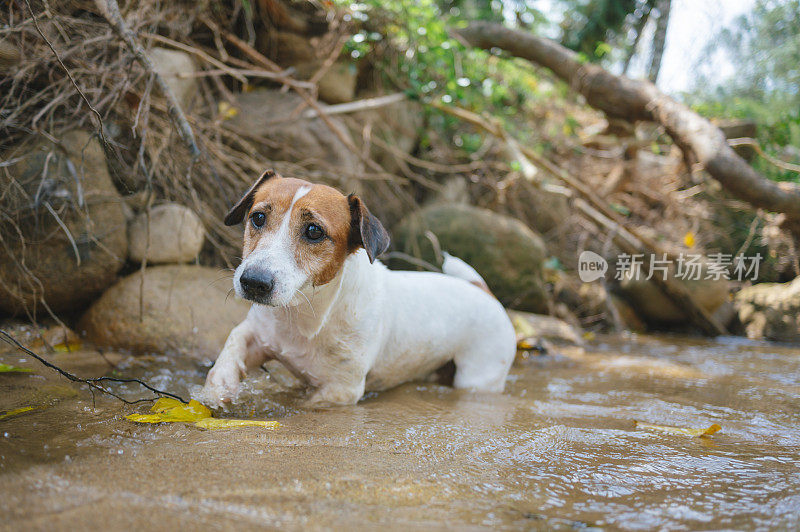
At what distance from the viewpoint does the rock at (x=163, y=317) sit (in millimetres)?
3824

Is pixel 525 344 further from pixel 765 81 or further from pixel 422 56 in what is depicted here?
pixel 765 81

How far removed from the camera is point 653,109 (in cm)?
687

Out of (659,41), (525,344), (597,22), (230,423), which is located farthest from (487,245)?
(597,22)

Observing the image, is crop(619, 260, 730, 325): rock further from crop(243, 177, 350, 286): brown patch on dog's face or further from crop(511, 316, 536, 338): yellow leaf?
crop(243, 177, 350, 286): brown patch on dog's face

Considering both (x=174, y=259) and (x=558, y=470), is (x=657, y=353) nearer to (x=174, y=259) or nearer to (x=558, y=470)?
(x=558, y=470)

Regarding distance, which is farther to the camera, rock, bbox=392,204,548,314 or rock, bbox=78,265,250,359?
rock, bbox=392,204,548,314

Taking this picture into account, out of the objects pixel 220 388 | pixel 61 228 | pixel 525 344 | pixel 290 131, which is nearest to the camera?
pixel 220 388

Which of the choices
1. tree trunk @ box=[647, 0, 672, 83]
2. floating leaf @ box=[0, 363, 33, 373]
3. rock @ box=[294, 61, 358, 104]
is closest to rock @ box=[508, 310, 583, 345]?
rock @ box=[294, 61, 358, 104]

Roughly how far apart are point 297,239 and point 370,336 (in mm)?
766

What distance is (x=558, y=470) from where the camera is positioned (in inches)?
83.4

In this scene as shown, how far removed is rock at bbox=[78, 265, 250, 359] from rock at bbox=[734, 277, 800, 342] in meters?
6.93

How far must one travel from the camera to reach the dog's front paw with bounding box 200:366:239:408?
2.62 m

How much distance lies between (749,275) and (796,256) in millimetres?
1638

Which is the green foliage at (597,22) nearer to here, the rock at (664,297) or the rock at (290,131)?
the rock at (664,297)
